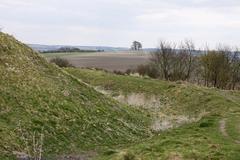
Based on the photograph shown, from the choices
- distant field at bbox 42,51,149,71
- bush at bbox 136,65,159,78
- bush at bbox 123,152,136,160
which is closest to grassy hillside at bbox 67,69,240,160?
bush at bbox 123,152,136,160

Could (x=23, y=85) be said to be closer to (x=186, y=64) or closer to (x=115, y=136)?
(x=115, y=136)

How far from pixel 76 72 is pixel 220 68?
20824 millimetres

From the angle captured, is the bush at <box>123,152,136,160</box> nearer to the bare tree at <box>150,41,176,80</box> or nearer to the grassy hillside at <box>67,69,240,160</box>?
the grassy hillside at <box>67,69,240,160</box>

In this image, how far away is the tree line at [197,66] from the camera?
67.8m

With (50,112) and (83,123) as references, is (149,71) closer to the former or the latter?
(83,123)

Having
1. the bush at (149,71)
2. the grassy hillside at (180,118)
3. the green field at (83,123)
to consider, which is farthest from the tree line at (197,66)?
the green field at (83,123)

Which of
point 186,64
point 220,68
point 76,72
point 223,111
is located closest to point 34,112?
point 223,111

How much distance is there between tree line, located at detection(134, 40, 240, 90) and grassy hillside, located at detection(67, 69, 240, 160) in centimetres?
1580

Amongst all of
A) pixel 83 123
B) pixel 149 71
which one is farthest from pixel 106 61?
pixel 83 123

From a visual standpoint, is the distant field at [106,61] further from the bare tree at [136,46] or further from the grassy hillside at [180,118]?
the bare tree at [136,46]

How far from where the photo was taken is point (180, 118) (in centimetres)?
3428

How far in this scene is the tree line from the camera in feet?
222

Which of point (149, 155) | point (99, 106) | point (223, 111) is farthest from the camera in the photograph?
point (223, 111)

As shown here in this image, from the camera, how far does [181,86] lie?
159ft
